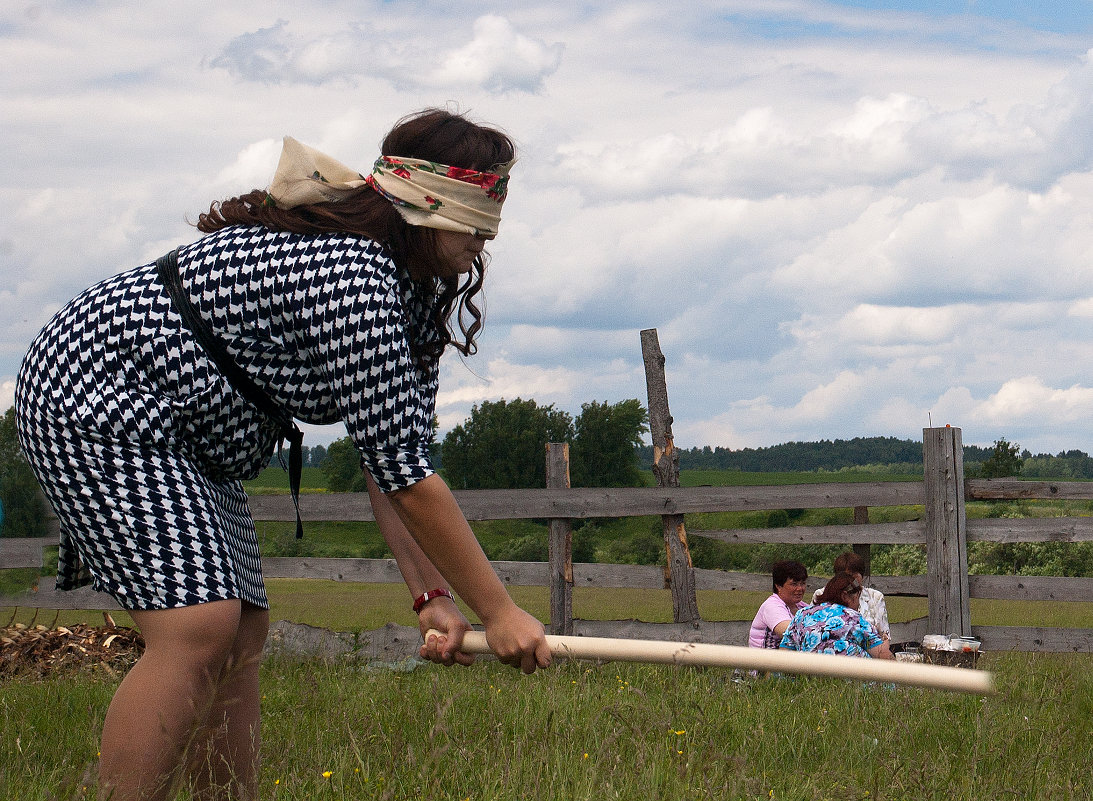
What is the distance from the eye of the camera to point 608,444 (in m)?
30.4

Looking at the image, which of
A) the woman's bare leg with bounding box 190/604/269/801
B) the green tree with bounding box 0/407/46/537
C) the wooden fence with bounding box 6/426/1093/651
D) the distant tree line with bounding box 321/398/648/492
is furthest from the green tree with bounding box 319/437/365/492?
the woman's bare leg with bounding box 190/604/269/801

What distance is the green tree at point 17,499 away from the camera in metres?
7.36

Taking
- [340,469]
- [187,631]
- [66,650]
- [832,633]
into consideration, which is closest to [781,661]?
[187,631]

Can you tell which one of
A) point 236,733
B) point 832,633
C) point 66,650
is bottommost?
point 66,650

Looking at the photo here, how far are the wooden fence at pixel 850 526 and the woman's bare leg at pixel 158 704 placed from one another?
554cm

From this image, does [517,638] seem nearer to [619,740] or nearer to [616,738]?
[616,738]

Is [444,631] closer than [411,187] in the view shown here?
No

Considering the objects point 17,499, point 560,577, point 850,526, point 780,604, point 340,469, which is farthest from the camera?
point 340,469

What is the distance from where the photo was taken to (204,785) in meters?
2.33

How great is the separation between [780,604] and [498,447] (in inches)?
920

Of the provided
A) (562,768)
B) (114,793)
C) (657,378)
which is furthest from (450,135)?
(657,378)

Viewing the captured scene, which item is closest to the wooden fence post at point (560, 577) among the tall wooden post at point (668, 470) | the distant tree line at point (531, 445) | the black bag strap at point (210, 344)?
the tall wooden post at point (668, 470)

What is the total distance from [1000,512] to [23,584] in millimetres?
21931

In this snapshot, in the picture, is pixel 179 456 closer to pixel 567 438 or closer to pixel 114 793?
pixel 114 793
